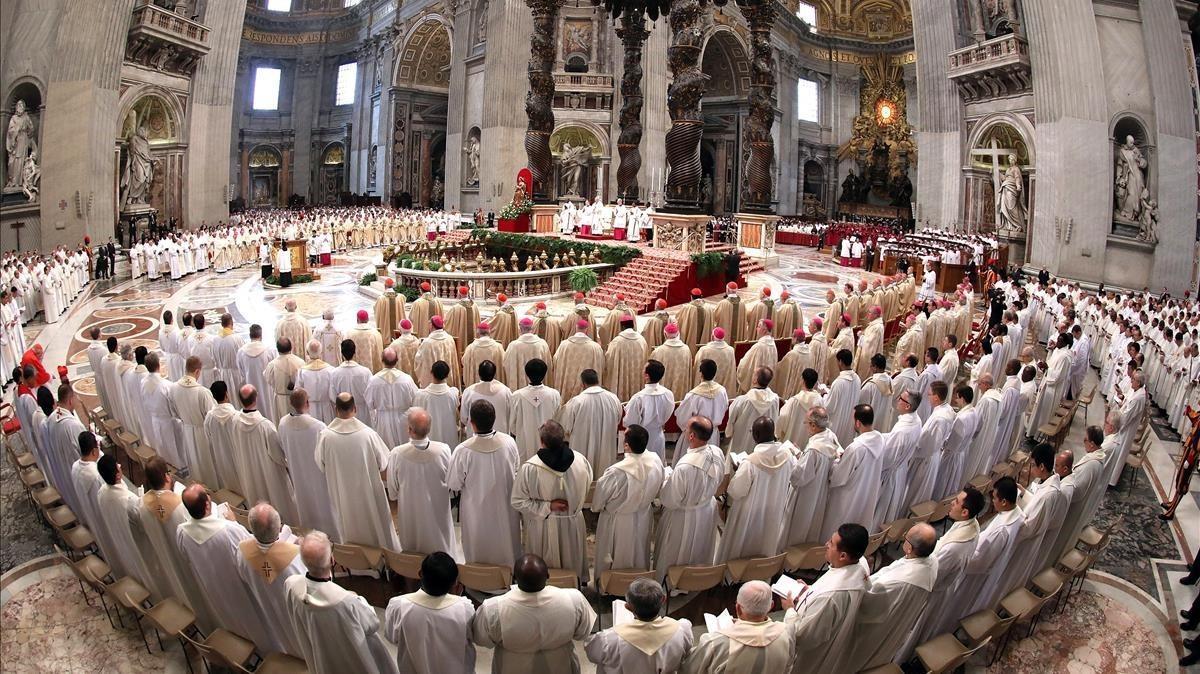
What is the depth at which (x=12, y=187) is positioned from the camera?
55.1 feet

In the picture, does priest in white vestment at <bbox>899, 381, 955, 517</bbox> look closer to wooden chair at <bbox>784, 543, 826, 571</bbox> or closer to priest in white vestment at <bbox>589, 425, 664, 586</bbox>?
wooden chair at <bbox>784, 543, 826, 571</bbox>

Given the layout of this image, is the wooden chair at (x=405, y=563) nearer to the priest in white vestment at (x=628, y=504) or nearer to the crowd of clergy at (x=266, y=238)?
the priest in white vestment at (x=628, y=504)

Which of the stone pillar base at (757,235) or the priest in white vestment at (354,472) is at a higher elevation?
the stone pillar base at (757,235)

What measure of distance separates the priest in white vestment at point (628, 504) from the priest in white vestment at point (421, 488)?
1.16 metres

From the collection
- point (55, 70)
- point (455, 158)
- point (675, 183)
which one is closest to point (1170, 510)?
point (675, 183)

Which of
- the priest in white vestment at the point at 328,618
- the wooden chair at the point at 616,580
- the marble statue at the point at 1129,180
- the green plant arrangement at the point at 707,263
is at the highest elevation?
the marble statue at the point at 1129,180

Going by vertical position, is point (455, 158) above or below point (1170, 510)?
above

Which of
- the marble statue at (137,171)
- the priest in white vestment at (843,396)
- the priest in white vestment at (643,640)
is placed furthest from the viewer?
the marble statue at (137,171)

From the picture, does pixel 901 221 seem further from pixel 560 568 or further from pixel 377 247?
pixel 560 568

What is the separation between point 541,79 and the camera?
2109 cm

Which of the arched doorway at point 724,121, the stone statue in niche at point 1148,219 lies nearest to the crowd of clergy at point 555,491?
the stone statue in niche at point 1148,219

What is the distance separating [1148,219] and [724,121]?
80.0 ft

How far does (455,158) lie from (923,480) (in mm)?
32210

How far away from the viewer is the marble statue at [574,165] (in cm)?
3219
